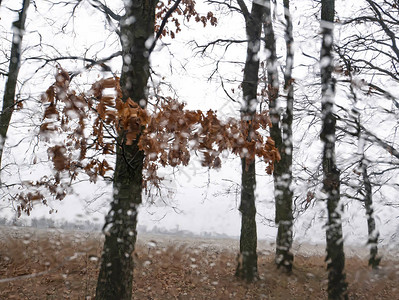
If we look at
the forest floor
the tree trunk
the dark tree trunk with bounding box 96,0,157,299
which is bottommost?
the forest floor

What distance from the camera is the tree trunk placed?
260 inches

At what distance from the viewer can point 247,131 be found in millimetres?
3027

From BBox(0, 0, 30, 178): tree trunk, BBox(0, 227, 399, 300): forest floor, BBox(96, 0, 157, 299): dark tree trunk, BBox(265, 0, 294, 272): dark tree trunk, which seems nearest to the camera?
BBox(96, 0, 157, 299): dark tree trunk

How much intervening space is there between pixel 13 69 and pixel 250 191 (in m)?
6.06

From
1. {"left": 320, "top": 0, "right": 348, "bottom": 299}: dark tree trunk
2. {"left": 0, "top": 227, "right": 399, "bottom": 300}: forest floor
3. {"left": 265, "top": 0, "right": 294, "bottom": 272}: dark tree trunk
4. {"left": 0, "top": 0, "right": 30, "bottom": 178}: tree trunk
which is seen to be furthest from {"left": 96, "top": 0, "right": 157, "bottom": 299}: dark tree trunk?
{"left": 265, "top": 0, "right": 294, "bottom": 272}: dark tree trunk

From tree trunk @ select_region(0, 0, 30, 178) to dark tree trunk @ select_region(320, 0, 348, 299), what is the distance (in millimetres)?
6523

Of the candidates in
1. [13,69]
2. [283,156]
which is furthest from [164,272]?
[13,69]

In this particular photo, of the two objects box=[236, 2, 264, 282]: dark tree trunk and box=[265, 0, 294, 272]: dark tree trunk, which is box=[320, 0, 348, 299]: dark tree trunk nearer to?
box=[236, 2, 264, 282]: dark tree trunk

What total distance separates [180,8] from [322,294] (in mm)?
7882

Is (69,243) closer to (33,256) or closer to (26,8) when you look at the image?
(33,256)

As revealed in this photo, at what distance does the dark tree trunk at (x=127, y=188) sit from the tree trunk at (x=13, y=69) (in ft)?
14.1

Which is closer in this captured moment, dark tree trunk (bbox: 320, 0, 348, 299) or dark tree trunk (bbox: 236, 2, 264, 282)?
dark tree trunk (bbox: 320, 0, 348, 299)

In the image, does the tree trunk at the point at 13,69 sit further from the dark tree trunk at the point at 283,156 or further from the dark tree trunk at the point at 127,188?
the dark tree trunk at the point at 283,156

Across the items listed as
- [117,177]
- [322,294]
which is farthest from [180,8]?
[322,294]
